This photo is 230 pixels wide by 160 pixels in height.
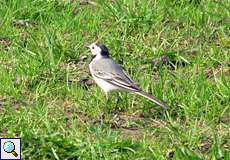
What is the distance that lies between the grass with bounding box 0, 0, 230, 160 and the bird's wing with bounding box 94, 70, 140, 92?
163mm

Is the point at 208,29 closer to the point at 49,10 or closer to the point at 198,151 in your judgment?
the point at 49,10

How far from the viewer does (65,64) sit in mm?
9477

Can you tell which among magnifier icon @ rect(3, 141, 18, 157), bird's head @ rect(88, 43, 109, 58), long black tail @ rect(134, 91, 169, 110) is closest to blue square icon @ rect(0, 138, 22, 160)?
magnifier icon @ rect(3, 141, 18, 157)

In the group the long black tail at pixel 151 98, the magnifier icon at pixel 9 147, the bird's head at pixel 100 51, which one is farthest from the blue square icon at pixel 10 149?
the bird's head at pixel 100 51

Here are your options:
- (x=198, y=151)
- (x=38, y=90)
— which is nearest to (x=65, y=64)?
(x=38, y=90)

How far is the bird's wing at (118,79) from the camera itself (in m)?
8.34

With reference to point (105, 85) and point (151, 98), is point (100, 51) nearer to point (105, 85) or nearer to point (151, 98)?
point (105, 85)

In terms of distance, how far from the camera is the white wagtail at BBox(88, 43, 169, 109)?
828 centimetres

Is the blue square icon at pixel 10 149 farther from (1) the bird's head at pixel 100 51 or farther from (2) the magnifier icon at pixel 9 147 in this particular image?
(1) the bird's head at pixel 100 51

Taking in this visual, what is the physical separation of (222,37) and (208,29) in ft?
0.74

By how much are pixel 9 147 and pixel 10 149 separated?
0.02 m

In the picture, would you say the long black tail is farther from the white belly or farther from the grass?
the white belly

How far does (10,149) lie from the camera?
739cm

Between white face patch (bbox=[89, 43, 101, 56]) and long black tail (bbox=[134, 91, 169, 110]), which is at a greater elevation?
white face patch (bbox=[89, 43, 101, 56])
